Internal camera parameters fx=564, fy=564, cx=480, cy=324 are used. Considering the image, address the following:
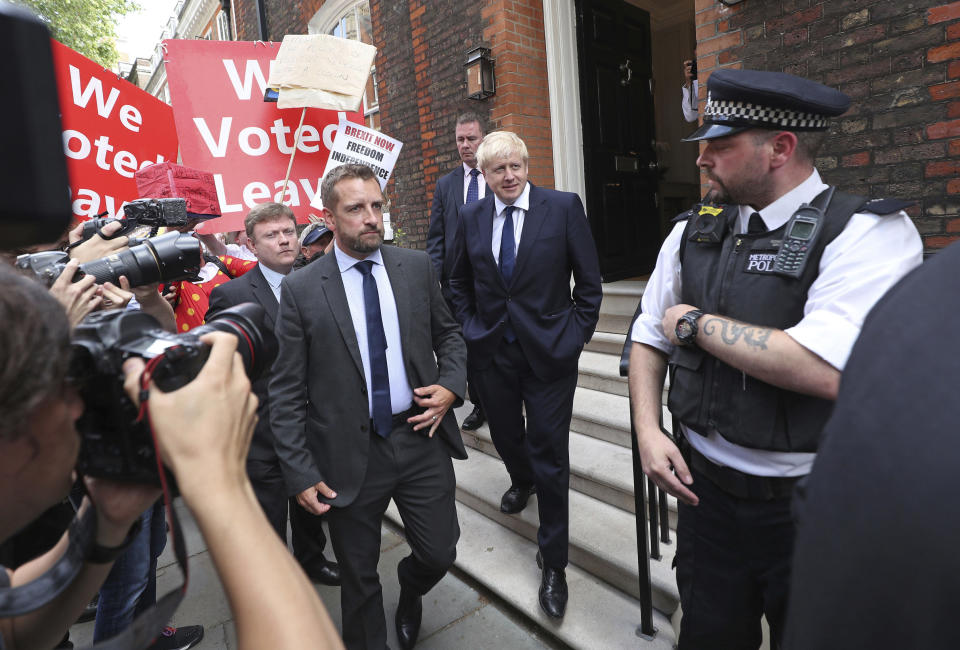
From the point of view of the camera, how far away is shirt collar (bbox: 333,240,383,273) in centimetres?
235

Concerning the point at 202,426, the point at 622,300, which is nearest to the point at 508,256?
the point at 622,300

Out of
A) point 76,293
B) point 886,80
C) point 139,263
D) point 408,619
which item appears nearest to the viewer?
point 76,293

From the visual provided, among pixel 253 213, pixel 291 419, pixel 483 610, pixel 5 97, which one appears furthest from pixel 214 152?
pixel 5 97

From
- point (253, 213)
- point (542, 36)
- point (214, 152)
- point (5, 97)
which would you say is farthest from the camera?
point (542, 36)

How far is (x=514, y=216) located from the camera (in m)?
2.91

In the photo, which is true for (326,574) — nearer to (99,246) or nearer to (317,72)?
(99,246)

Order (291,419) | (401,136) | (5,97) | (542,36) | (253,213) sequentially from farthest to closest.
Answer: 1. (401,136)
2. (542,36)
3. (253,213)
4. (291,419)
5. (5,97)

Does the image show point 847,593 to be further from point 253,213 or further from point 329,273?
point 253,213

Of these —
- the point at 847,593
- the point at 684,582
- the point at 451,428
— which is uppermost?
the point at 847,593

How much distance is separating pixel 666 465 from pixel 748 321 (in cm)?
48

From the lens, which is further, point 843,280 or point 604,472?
point 604,472

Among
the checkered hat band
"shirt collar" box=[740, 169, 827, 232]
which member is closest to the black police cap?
the checkered hat band

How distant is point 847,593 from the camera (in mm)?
519

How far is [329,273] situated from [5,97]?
1.83 m
